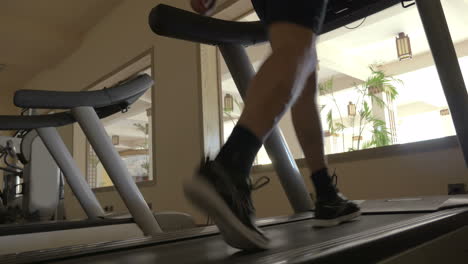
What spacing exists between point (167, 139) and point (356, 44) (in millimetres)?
2882

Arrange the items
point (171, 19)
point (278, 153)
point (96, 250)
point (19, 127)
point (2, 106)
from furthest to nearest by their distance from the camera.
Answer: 1. point (2, 106)
2. point (19, 127)
3. point (278, 153)
4. point (96, 250)
5. point (171, 19)

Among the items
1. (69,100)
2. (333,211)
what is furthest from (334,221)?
(69,100)

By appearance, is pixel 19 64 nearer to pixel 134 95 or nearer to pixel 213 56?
pixel 213 56

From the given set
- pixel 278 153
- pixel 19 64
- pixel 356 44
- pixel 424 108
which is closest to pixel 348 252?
pixel 278 153

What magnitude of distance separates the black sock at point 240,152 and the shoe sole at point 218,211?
2.6 inches

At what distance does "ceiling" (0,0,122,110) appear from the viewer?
196 inches

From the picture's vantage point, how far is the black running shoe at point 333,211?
1159mm

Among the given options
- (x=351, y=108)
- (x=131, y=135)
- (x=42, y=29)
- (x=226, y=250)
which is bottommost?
(x=226, y=250)

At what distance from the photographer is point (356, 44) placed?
5.27 meters

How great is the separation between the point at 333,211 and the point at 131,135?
1029 centimetres

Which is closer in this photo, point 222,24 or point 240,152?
point 240,152

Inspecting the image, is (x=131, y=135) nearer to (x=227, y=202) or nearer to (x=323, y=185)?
(x=323, y=185)

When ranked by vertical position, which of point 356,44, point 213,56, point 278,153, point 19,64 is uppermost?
point 19,64

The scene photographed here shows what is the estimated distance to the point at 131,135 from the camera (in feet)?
36.0
